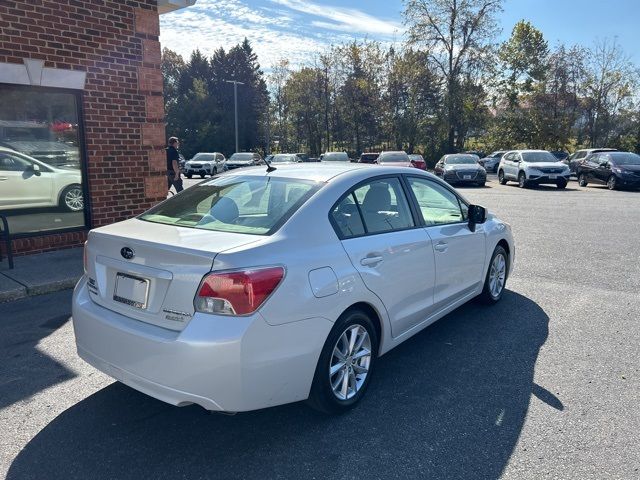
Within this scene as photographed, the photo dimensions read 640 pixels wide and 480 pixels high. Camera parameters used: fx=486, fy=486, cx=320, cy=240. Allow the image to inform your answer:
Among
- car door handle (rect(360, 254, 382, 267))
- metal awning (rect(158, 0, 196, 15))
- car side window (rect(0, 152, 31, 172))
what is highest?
metal awning (rect(158, 0, 196, 15))

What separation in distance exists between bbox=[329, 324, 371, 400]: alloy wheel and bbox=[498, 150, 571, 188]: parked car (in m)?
19.8

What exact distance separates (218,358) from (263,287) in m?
0.42

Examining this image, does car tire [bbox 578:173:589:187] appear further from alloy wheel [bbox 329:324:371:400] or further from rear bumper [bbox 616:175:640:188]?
alloy wheel [bbox 329:324:371:400]

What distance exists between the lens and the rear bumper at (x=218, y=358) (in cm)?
247

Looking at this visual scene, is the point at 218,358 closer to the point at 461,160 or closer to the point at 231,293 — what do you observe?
the point at 231,293

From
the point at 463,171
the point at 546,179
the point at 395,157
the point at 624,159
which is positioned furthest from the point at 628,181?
the point at 395,157

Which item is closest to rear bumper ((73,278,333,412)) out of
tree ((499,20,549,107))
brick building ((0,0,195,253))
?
brick building ((0,0,195,253))

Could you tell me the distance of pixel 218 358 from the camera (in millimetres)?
2457

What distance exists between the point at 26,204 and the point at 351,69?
44.4 m

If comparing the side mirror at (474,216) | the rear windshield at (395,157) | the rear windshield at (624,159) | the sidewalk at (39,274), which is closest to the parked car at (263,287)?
the side mirror at (474,216)

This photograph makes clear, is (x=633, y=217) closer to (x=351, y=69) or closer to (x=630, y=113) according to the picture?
(x=630, y=113)

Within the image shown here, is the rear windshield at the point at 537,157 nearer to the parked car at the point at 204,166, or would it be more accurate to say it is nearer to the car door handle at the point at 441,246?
the parked car at the point at 204,166

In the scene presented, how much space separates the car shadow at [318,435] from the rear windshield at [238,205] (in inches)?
48.0

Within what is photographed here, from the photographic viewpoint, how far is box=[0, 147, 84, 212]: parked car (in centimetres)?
697
